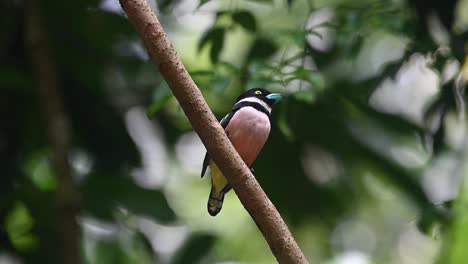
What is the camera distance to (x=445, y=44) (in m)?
3.24

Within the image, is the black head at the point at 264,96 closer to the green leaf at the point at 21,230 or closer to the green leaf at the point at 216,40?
the green leaf at the point at 216,40

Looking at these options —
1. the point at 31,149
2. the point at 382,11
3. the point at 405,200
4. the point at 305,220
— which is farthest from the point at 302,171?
the point at 31,149

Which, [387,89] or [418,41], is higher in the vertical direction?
[418,41]

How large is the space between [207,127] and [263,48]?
2.24 metres

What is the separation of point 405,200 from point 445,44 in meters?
1.35

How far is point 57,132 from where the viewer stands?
362 centimetres

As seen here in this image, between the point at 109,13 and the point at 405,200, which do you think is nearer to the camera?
the point at 109,13

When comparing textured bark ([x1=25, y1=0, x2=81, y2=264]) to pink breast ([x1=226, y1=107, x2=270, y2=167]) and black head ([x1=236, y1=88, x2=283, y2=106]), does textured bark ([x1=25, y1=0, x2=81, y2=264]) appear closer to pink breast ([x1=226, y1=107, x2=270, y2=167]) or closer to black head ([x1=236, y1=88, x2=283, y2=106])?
black head ([x1=236, y1=88, x2=283, y2=106])

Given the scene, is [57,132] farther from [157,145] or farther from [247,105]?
[247,105]

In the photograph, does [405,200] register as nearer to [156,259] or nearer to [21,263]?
[156,259]

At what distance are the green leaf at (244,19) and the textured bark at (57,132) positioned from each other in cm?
107

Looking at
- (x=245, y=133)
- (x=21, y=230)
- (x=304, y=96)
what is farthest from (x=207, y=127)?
(x=21, y=230)

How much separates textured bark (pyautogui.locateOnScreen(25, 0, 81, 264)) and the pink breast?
1.37 m

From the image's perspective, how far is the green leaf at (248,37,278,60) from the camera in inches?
Answer: 159
